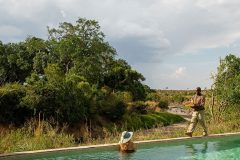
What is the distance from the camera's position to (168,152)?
1131 cm

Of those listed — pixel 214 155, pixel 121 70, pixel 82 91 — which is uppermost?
A: pixel 121 70

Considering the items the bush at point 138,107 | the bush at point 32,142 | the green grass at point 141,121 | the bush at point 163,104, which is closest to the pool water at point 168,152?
the bush at point 32,142

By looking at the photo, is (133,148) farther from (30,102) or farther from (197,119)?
(30,102)

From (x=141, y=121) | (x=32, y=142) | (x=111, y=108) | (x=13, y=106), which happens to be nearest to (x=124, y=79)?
(x=141, y=121)

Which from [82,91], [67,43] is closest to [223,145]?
[82,91]

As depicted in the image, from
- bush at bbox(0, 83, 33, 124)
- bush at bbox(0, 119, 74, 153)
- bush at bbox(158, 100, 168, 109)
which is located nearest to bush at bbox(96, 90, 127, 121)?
bush at bbox(0, 83, 33, 124)

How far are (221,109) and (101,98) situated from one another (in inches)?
520

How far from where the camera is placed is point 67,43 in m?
40.0

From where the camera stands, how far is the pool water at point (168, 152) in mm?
10359

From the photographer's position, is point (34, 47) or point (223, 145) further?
point (34, 47)

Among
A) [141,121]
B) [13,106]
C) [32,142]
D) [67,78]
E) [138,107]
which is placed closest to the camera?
[32,142]

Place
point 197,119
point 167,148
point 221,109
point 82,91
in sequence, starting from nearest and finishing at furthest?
1. point 167,148
2. point 197,119
3. point 221,109
4. point 82,91

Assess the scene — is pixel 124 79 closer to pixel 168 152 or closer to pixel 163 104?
pixel 163 104

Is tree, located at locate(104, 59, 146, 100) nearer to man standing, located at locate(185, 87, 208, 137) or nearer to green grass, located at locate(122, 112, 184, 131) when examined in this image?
green grass, located at locate(122, 112, 184, 131)
